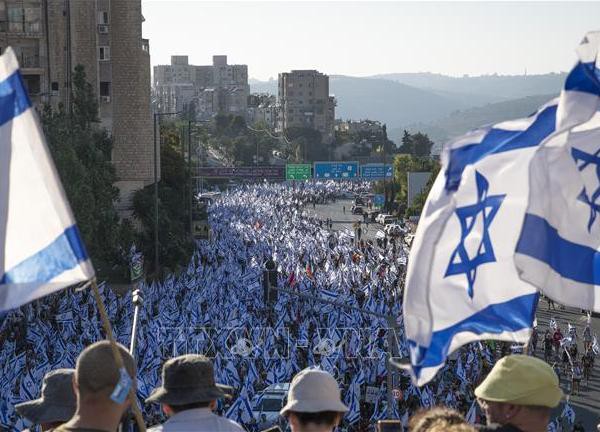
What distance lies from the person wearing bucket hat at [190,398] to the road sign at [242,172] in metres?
79.0

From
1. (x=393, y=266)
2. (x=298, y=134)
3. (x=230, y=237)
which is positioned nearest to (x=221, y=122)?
(x=298, y=134)

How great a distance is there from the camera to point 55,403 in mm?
5500

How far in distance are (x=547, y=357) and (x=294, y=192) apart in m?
85.2

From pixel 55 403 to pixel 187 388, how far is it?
0.54 metres

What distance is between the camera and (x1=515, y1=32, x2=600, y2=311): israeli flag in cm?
628

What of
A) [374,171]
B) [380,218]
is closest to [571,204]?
[374,171]

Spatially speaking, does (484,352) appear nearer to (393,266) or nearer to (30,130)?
(393,266)

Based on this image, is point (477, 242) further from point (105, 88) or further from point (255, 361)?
point (105, 88)

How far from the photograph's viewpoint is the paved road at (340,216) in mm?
80750

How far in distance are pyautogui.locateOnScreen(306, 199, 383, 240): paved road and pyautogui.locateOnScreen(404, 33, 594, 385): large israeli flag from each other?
66.2 metres

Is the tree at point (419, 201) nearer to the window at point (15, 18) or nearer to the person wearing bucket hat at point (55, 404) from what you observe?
the window at point (15, 18)

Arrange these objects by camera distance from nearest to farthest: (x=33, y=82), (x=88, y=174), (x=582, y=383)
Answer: (x=582, y=383)
(x=88, y=174)
(x=33, y=82)

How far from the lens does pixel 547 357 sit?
31.4m

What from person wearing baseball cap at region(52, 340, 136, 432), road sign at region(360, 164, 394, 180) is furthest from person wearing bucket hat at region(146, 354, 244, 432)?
road sign at region(360, 164, 394, 180)
